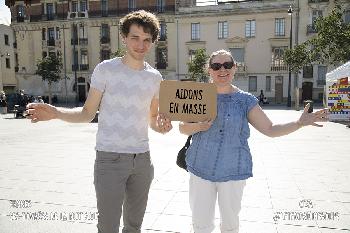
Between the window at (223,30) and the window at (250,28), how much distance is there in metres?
2.11

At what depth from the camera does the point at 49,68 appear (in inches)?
1547

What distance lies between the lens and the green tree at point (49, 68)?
38969 mm

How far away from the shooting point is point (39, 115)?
2.67 metres

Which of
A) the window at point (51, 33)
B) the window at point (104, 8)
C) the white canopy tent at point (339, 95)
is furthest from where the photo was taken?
the window at point (51, 33)

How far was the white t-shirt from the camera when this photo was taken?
2699mm

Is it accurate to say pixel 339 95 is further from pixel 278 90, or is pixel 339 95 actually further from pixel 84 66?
pixel 84 66

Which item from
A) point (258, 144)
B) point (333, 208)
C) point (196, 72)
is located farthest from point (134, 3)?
point (333, 208)

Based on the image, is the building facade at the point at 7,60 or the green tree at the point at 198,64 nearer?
the green tree at the point at 198,64

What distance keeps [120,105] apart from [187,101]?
529mm

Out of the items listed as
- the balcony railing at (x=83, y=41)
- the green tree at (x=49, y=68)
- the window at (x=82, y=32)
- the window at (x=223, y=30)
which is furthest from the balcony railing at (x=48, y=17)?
the window at (x=223, y=30)

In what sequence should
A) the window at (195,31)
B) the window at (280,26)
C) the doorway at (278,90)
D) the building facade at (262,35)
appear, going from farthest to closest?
the window at (195,31) < the doorway at (278,90) < the window at (280,26) < the building facade at (262,35)

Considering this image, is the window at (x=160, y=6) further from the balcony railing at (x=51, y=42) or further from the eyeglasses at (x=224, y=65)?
the eyeglasses at (x=224, y=65)

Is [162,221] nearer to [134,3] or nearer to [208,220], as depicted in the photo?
[208,220]

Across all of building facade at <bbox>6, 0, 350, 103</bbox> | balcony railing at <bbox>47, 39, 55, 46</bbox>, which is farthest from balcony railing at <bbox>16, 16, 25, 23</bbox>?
balcony railing at <bbox>47, 39, 55, 46</bbox>
